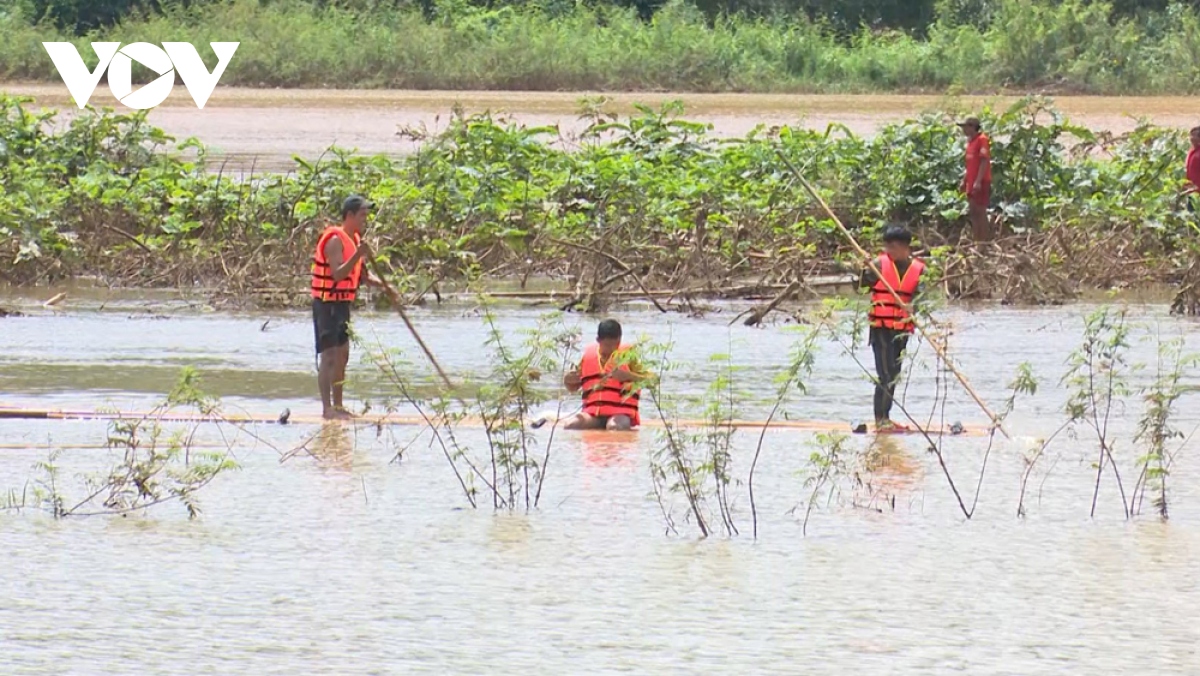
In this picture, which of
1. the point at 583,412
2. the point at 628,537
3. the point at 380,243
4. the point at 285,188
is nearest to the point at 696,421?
the point at 583,412

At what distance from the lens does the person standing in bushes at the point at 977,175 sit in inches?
818

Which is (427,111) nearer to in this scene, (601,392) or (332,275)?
(332,275)

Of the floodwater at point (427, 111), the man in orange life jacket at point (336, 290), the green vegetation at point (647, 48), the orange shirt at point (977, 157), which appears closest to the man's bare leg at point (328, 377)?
the man in orange life jacket at point (336, 290)

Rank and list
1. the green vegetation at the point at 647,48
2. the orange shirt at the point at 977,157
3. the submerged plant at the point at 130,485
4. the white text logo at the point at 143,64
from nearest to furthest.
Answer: the submerged plant at the point at 130,485
the orange shirt at the point at 977,157
the green vegetation at the point at 647,48
the white text logo at the point at 143,64

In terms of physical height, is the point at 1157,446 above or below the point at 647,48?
below

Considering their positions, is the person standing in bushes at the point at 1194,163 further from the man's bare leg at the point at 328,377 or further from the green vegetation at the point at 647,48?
the green vegetation at the point at 647,48

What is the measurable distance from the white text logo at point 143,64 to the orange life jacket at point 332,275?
31.3 metres

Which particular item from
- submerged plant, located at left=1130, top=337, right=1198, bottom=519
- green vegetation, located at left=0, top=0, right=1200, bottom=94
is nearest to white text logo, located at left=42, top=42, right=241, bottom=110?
green vegetation, located at left=0, top=0, right=1200, bottom=94

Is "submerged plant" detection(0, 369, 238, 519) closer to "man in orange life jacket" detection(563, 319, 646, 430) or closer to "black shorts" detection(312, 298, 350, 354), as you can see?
"black shorts" detection(312, 298, 350, 354)

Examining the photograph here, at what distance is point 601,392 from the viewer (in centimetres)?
1294

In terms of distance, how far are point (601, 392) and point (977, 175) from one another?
8835 mm

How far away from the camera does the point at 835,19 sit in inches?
1948

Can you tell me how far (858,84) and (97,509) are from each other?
3525 centimetres

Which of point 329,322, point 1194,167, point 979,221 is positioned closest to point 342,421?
point 329,322
